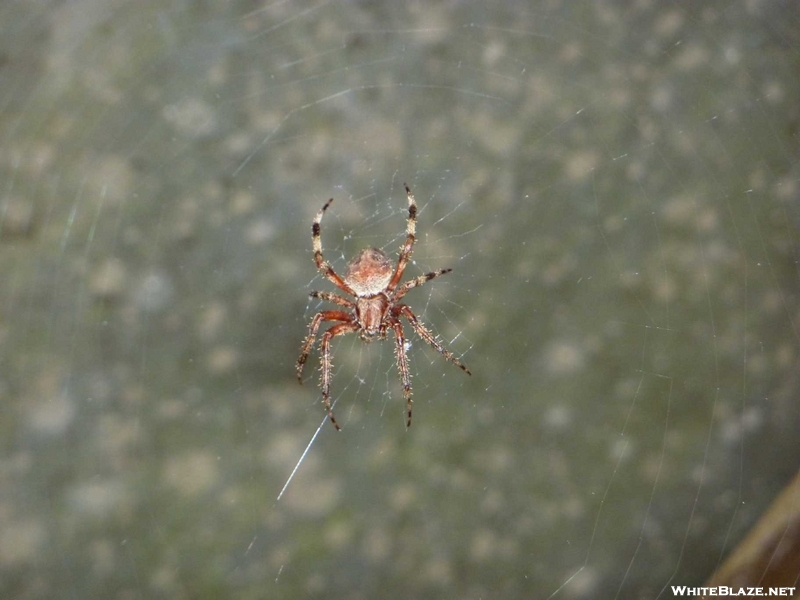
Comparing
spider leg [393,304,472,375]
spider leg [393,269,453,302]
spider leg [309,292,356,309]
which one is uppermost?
spider leg [309,292,356,309]

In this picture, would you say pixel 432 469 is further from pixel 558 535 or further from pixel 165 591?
pixel 165 591

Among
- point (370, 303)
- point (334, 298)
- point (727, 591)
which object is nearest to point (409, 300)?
point (370, 303)

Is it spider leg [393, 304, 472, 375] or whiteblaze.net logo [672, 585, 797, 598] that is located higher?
spider leg [393, 304, 472, 375]

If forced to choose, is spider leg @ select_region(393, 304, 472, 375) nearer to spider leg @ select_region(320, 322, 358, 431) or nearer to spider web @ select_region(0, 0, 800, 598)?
spider leg @ select_region(320, 322, 358, 431)

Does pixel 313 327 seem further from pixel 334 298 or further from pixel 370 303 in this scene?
pixel 370 303

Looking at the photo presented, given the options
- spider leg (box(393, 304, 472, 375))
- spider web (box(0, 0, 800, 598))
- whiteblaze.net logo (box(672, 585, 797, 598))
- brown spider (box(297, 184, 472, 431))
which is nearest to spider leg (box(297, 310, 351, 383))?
brown spider (box(297, 184, 472, 431))

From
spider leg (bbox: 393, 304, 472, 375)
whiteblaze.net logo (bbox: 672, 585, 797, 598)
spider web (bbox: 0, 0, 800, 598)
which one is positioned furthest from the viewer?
spider web (bbox: 0, 0, 800, 598)
